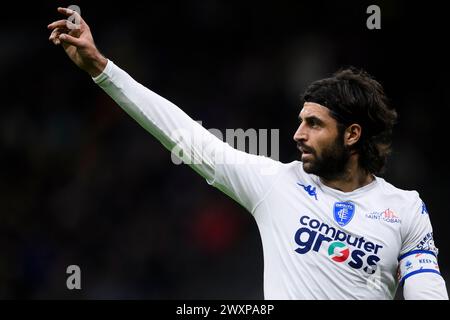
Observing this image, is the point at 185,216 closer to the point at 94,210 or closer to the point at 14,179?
the point at 94,210

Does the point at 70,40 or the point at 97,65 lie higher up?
the point at 70,40

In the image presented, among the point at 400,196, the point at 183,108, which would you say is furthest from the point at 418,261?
the point at 183,108

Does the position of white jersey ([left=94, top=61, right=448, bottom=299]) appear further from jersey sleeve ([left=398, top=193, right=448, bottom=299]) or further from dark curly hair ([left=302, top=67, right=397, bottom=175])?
dark curly hair ([left=302, top=67, right=397, bottom=175])

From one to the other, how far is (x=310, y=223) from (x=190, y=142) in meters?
0.81

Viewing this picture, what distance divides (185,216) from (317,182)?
5065 mm

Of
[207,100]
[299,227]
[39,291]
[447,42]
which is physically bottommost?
[39,291]

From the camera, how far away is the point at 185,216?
31.1 feet

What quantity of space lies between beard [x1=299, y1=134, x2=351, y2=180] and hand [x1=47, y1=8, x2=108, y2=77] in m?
1.27

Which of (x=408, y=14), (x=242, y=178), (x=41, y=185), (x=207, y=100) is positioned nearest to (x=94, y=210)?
(x=41, y=185)

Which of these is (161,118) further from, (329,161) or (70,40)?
(329,161)

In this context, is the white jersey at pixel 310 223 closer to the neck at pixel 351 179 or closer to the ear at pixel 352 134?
the neck at pixel 351 179

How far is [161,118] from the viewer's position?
421 cm

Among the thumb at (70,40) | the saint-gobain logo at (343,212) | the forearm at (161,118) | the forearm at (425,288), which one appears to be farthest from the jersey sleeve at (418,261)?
the thumb at (70,40)

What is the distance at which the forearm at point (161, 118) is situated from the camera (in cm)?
416
